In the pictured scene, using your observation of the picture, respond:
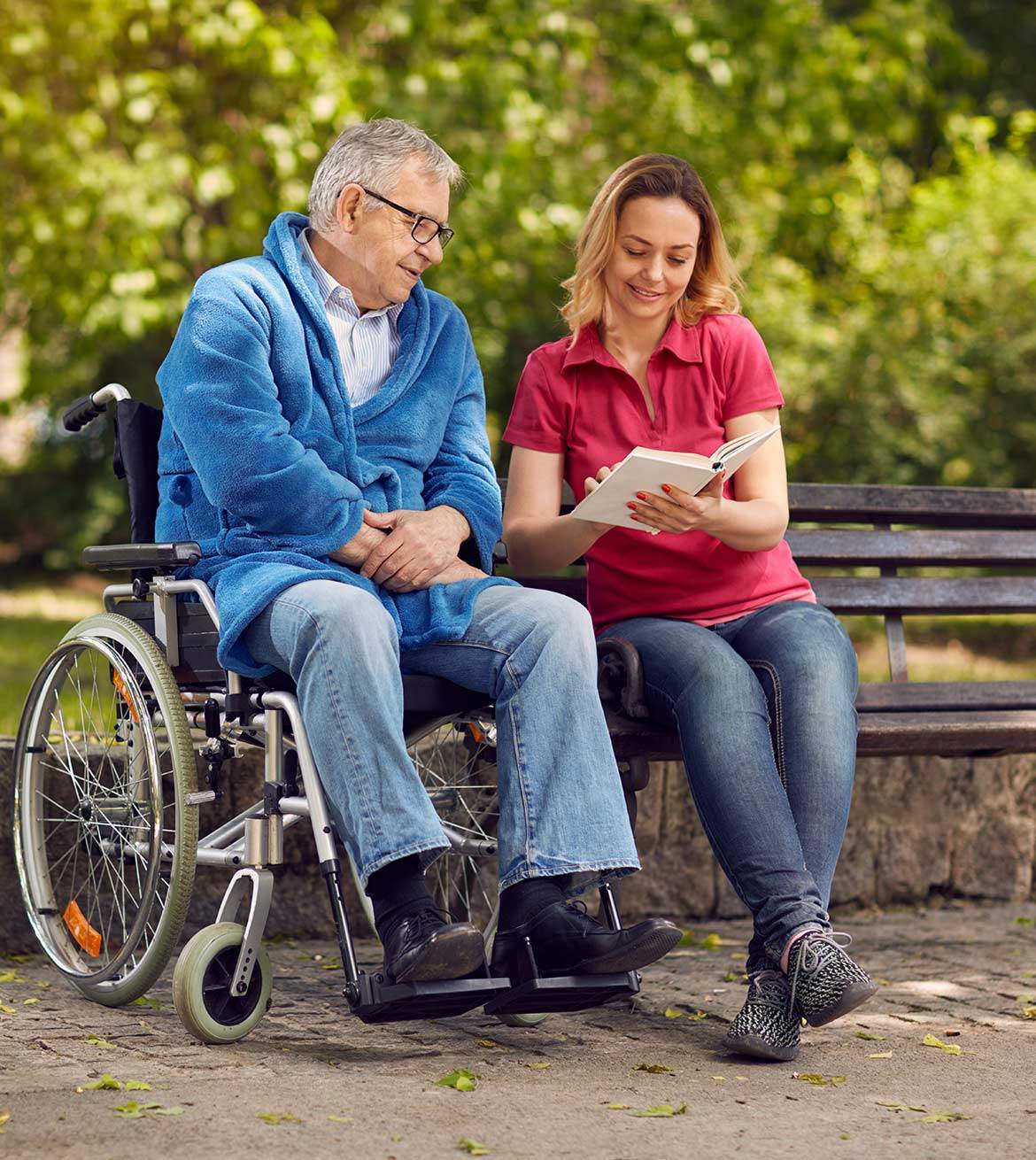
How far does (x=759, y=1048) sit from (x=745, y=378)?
59.6 inches

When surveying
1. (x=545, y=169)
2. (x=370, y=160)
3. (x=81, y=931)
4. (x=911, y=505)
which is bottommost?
(x=81, y=931)

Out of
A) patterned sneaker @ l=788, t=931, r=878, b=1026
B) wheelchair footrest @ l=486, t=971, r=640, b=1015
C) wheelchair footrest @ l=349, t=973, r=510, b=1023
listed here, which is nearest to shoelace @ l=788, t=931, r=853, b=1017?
patterned sneaker @ l=788, t=931, r=878, b=1026

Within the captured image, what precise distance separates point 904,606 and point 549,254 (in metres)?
5.36

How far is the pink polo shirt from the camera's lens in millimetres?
3889

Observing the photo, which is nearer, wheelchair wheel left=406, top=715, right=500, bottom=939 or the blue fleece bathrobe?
the blue fleece bathrobe

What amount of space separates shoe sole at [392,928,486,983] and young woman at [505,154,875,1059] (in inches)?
22.7

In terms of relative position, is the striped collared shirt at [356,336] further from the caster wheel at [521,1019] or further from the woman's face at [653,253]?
the caster wheel at [521,1019]

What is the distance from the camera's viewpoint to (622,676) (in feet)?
12.2

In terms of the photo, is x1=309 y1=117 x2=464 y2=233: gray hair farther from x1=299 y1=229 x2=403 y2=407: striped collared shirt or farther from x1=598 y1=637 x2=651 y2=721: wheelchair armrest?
x1=598 y1=637 x2=651 y2=721: wheelchair armrest

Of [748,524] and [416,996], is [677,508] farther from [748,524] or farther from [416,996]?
[416,996]

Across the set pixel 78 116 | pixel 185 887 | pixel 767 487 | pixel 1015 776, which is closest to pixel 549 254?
pixel 78 116

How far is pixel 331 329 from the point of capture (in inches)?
142

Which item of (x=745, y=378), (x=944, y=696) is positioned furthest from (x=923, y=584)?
(x=745, y=378)

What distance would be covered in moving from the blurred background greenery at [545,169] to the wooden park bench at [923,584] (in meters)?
4.92
